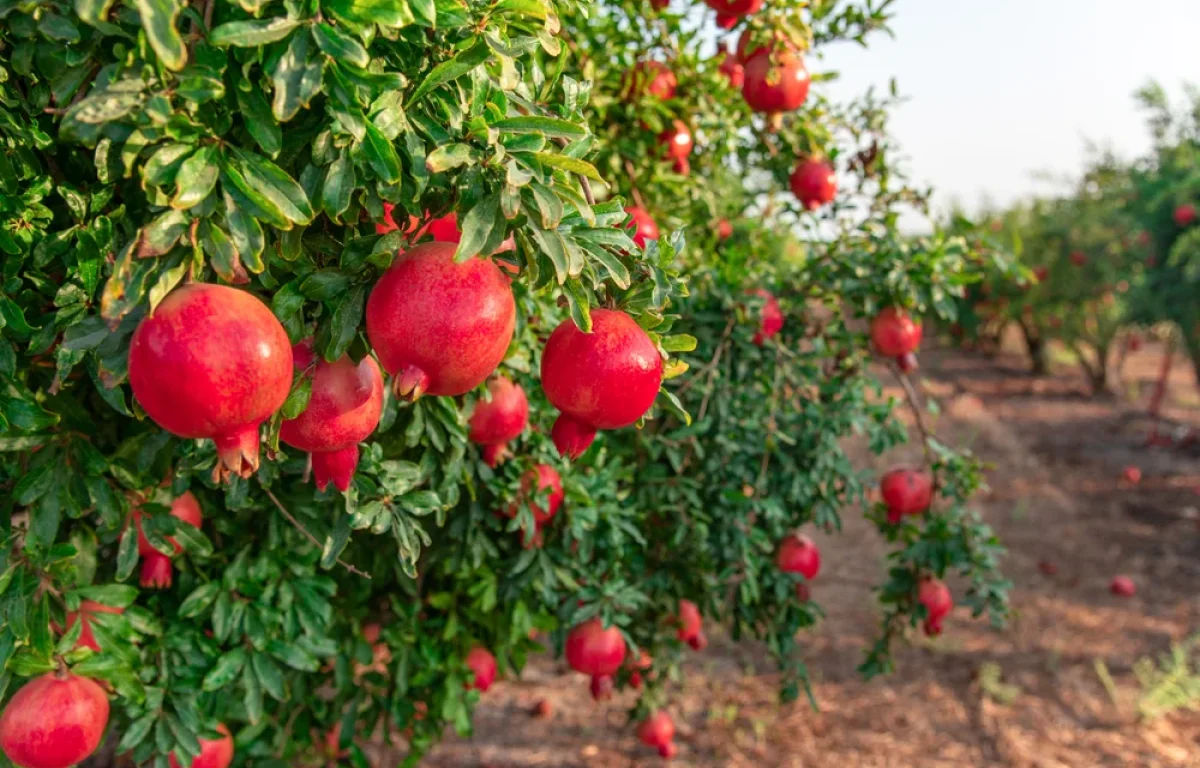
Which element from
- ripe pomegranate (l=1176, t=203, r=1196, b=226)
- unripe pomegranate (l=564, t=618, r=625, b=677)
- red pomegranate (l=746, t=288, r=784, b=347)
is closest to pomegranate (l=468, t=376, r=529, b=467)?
unripe pomegranate (l=564, t=618, r=625, b=677)

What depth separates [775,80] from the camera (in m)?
2.19

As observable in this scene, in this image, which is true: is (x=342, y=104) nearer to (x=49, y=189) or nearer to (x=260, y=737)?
(x=49, y=189)

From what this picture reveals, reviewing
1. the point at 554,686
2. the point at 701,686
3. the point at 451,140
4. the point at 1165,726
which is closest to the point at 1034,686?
the point at 1165,726

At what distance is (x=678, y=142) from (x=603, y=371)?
1697 millimetres

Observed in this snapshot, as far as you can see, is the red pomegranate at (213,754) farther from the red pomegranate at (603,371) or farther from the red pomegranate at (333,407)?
the red pomegranate at (603,371)

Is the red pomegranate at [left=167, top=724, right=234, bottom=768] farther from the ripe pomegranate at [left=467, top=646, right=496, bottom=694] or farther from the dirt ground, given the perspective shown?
the dirt ground

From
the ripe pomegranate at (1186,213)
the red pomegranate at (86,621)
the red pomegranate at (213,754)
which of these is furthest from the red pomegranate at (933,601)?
the ripe pomegranate at (1186,213)

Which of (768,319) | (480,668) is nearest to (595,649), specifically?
(480,668)

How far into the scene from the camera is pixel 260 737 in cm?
203

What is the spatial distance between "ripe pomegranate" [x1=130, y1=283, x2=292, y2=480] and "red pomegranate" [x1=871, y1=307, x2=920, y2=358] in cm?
212

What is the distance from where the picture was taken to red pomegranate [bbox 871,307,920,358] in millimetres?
2551

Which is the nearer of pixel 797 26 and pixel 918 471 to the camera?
pixel 797 26

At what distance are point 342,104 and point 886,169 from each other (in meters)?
2.23

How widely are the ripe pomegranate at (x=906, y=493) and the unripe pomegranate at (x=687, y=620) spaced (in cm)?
72
